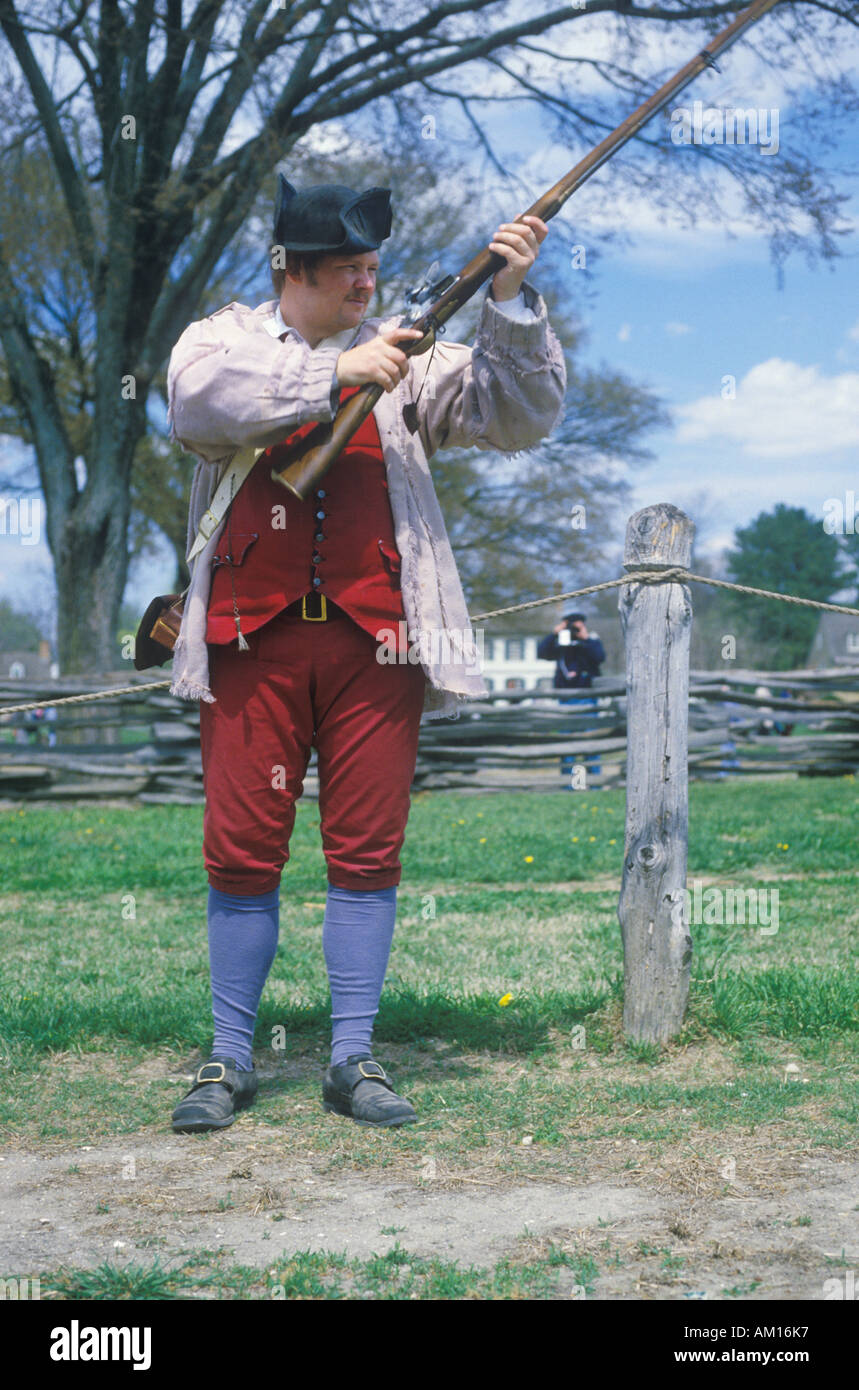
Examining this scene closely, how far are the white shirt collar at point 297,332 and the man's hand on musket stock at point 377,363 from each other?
29 centimetres

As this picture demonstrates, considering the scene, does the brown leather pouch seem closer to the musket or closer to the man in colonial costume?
the man in colonial costume

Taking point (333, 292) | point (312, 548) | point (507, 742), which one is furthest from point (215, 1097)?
point (507, 742)

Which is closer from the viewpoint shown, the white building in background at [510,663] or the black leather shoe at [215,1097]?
the black leather shoe at [215,1097]

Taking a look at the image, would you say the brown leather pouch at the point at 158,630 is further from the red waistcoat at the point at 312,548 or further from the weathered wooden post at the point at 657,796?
the weathered wooden post at the point at 657,796

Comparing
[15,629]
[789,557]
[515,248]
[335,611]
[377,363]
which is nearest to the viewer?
[377,363]

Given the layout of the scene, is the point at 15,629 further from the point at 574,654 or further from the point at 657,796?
the point at 657,796

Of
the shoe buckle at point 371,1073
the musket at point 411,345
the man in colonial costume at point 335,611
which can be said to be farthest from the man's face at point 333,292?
the shoe buckle at point 371,1073

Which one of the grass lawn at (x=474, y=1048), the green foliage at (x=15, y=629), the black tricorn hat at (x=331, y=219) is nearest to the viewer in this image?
the grass lawn at (x=474, y=1048)

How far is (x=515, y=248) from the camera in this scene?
307cm

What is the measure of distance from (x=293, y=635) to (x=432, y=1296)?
152 centimetres

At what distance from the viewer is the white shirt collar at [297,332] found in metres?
3.26

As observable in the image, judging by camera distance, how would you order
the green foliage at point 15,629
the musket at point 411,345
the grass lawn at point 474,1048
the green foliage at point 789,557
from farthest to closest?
the green foliage at point 15,629 < the green foliage at point 789,557 < the musket at point 411,345 < the grass lawn at point 474,1048

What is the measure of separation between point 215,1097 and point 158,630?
1.15 meters

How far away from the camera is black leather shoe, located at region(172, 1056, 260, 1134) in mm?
3141
